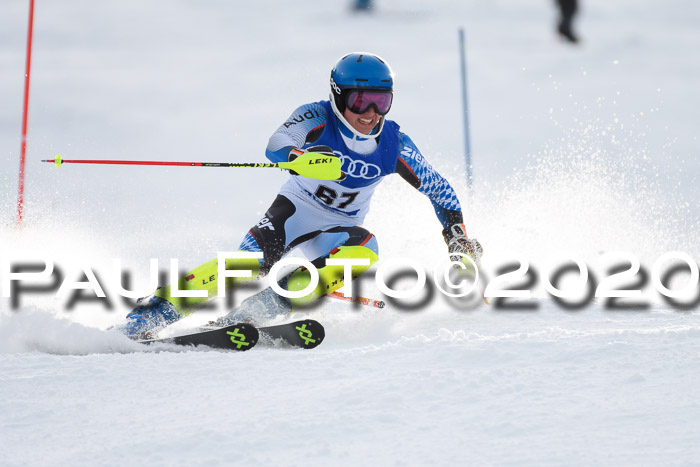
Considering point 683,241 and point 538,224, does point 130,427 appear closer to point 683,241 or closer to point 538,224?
point 538,224

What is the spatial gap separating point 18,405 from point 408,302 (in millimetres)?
2535

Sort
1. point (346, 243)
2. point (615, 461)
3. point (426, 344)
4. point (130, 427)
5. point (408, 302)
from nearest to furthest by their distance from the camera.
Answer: point (615, 461) → point (130, 427) → point (426, 344) → point (346, 243) → point (408, 302)

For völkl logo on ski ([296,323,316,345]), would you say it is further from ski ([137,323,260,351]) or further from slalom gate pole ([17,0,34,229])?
slalom gate pole ([17,0,34,229])

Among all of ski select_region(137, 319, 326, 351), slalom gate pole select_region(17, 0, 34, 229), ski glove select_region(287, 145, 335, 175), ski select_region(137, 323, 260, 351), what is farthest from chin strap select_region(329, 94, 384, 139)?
slalom gate pole select_region(17, 0, 34, 229)

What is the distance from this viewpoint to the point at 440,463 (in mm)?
1838

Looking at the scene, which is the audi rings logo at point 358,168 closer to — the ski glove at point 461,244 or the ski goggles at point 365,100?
the ski goggles at point 365,100

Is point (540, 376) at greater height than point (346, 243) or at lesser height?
lesser

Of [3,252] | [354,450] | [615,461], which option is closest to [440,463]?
[354,450]

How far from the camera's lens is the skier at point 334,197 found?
12.2ft

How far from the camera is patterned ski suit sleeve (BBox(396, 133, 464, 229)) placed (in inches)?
164

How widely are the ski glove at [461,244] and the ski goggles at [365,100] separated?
863 millimetres

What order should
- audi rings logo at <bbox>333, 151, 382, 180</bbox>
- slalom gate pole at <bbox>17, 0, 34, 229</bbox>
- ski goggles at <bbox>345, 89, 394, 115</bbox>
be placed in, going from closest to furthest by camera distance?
ski goggles at <bbox>345, 89, 394, 115</bbox>, audi rings logo at <bbox>333, 151, 382, 180</bbox>, slalom gate pole at <bbox>17, 0, 34, 229</bbox>

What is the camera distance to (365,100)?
3.84m

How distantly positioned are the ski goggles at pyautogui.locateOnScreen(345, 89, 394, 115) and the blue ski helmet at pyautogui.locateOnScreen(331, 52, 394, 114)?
17mm
